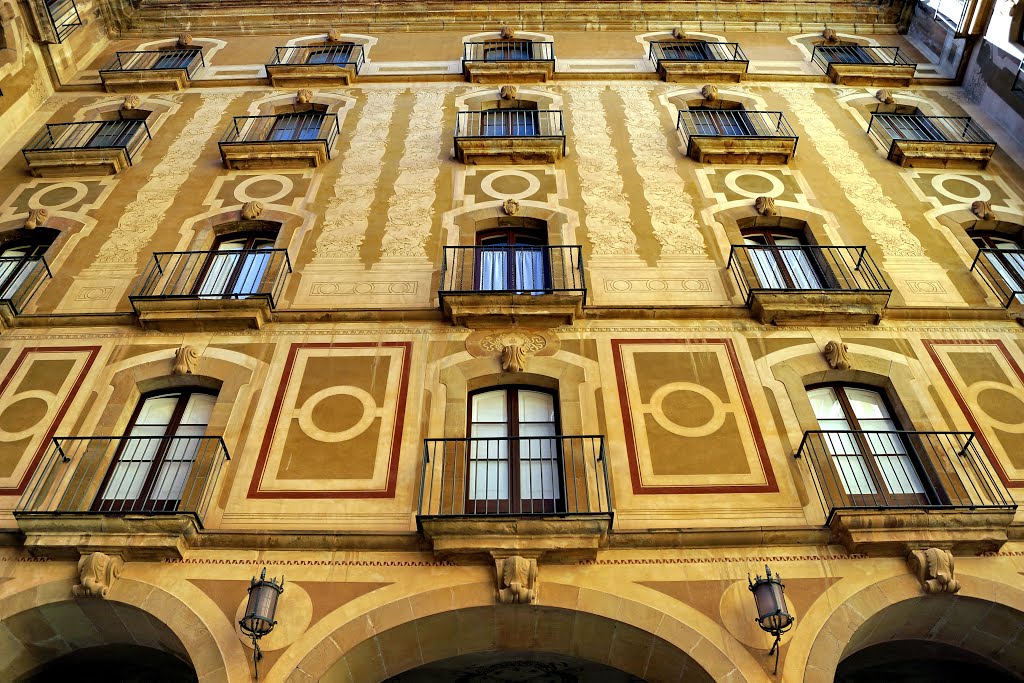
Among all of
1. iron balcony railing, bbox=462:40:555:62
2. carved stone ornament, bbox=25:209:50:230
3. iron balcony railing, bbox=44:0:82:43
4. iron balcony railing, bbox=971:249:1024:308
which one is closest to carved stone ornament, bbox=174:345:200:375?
carved stone ornament, bbox=25:209:50:230

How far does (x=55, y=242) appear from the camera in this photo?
1323 centimetres

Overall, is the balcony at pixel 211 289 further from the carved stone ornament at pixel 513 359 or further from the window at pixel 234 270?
the carved stone ornament at pixel 513 359

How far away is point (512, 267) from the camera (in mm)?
12648

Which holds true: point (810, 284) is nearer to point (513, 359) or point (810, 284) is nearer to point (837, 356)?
point (837, 356)

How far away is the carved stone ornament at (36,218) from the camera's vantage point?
1370 cm

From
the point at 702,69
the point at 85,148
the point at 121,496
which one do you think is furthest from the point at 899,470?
the point at 85,148

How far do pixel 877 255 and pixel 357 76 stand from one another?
11318mm

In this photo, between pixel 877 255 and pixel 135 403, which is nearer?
pixel 135 403

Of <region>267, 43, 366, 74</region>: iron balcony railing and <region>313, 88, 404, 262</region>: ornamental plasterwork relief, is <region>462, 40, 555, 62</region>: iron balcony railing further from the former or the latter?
<region>267, 43, 366, 74</region>: iron balcony railing

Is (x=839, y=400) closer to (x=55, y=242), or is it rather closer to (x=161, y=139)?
(x=55, y=242)

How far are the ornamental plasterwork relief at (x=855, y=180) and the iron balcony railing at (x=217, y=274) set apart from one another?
30.8ft

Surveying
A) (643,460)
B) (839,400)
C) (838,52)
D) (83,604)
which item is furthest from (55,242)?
(838,52)

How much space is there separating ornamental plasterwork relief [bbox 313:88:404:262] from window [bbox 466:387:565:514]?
3842mm

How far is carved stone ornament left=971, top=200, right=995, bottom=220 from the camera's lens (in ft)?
45.1
